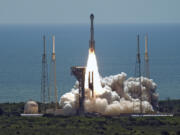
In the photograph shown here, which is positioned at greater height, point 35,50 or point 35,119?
point 35,50

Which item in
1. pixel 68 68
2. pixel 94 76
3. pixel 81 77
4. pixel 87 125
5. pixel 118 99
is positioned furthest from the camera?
pixel 68 68

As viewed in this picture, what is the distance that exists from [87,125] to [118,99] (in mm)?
6695

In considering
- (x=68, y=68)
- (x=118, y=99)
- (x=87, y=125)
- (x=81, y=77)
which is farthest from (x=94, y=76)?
(x=68, y=68)

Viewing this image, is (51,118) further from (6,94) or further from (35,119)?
(6,94)

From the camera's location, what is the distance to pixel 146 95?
90188 mm

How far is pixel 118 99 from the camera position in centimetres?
8775

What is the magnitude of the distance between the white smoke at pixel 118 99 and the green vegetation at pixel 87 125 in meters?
1.13

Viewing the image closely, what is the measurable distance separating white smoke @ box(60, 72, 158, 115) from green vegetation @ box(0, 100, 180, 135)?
3.69 ft

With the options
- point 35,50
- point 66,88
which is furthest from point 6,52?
point 66,88

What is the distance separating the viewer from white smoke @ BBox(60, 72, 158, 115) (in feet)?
282

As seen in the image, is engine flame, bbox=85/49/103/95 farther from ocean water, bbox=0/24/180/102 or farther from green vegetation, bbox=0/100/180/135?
ocean water, bbox=0/24/180/102

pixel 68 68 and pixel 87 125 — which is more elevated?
pixel 68 68

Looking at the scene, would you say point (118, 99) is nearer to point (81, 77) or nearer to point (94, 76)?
point (94, 76)

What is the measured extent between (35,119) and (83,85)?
493 cm
